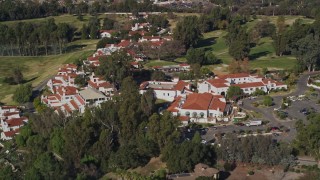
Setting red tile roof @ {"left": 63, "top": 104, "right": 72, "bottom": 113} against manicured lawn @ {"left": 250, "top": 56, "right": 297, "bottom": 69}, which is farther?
manicured lawn @ {"left": 250, "top": 56, "right": 297, "bottom": 69}

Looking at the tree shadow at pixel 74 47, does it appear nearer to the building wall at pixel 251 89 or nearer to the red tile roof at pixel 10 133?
the red tile roof at pixel 10 133

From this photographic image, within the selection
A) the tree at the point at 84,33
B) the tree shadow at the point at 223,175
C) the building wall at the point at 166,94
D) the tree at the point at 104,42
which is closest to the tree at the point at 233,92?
the building wall at the point at 166,94

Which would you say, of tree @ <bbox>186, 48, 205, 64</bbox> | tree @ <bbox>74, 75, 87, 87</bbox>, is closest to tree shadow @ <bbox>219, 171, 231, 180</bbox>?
tree @ <bbox>74, 75, 87, 87</bbox>

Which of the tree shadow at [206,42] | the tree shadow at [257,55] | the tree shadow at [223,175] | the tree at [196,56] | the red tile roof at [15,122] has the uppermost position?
the tree at [196,56]

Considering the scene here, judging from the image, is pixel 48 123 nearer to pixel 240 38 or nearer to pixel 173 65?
pixel 173 65

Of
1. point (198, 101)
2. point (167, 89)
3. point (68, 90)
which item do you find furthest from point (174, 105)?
point (68, 90)

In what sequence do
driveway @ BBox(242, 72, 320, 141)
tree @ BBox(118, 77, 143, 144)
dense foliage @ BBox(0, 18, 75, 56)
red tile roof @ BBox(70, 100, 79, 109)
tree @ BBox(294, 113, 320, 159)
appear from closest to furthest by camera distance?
tree @ BBox(294, 113, 320, 159)
tree @ BBox(118, 77, 143, 144)
driveway @ BBox(242, 72, 320, 141)
red tile roof @ BBox(70, 100, 79, 109)
dense foliage @ BBox(0, 18, 75, 56)

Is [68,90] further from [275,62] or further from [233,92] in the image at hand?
[275,62]

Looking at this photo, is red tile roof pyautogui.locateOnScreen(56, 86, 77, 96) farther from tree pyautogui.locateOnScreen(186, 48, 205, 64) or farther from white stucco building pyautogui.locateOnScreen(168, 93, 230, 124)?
tree pyautogui.locateOnScreen(186, 48, 205, 64)
